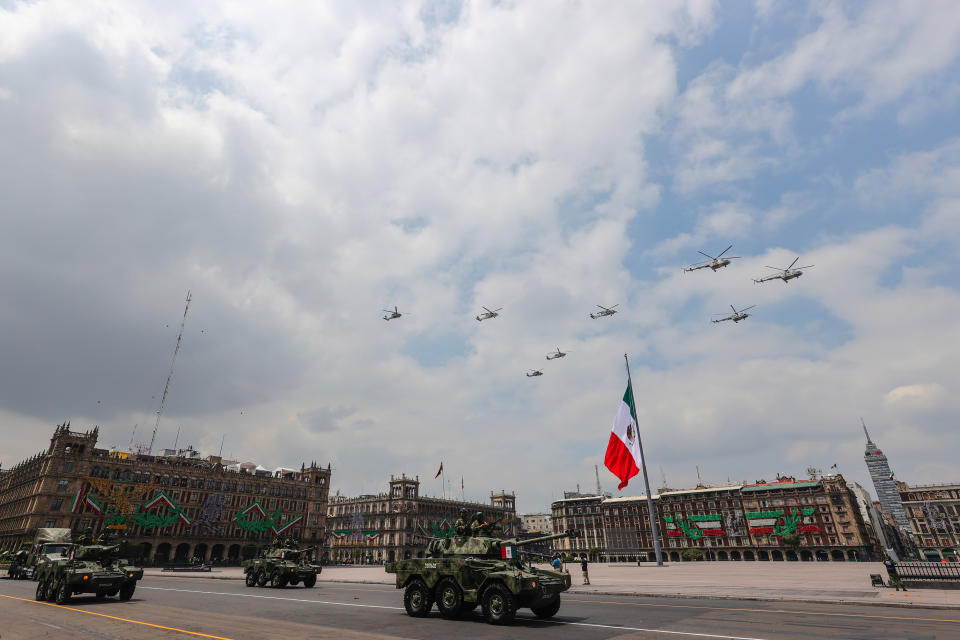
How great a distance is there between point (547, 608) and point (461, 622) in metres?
2.48

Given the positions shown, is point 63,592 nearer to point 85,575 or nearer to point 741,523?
point 85,575

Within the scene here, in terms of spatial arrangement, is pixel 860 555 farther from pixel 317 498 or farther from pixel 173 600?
pixel 173 600

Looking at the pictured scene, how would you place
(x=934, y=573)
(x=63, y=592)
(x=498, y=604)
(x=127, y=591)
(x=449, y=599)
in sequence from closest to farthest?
(x=498, y=604), (x=449, y=599), (x=63, y=592), (x=127, y=591), (x=934, y=573)

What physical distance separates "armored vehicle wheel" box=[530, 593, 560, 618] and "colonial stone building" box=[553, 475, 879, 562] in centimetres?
10821

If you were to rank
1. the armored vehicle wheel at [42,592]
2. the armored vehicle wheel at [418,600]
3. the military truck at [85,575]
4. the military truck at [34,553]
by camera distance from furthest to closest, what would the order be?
1. the military truck at [34,553]
2. the armored vehicle wheel at [42,592]
3. the military truck at [85,575]
4. the armored vehicle wheel at [418,600]

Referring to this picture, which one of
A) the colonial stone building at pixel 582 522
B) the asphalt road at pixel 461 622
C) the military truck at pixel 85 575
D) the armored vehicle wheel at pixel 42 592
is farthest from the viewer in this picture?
the colonial stone building at pixel 582 522

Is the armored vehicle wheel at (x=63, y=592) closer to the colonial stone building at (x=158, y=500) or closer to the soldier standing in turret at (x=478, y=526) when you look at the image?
the soldier standing in turret at (x=478, y=526)

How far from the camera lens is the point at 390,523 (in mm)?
117312

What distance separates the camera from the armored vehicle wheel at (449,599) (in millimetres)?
14625

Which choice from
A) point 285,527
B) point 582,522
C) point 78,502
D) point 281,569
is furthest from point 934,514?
point 78,502

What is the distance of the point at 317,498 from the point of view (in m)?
102

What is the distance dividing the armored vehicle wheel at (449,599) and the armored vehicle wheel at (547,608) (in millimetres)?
2144

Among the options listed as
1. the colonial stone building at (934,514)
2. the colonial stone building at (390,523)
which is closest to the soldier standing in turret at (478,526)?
the colonial stone building at (390,523)

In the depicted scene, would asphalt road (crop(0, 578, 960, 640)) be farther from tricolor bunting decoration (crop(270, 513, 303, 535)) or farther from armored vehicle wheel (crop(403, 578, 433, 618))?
tricolor bunting decoration (crop(270, 513, 303, 535))
